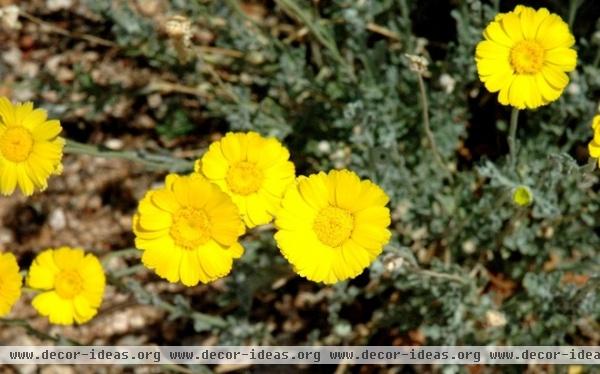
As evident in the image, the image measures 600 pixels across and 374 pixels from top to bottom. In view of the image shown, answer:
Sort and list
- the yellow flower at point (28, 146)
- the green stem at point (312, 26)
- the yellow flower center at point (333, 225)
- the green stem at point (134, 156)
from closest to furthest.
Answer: the yellow flower center at point (333, 225)
the yellow flower at point (28, 146)
the green stem at point (134, 156)
the green stem at point (312, 26)

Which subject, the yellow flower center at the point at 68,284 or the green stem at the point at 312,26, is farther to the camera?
the green stem at the point at 312,26

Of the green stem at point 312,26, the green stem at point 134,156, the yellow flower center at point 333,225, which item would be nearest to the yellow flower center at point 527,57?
the yellow flower center at point 333,225

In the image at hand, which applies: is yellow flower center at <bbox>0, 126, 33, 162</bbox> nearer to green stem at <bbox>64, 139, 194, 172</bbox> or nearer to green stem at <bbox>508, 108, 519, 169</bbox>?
green stem at <bbox>64, 139, 194, 172</bbox>

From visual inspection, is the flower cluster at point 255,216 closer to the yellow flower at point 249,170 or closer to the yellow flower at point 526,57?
the yellow flower at point 249,170

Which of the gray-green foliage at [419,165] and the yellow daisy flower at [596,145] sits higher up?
the gray-green foliage at [419,165]

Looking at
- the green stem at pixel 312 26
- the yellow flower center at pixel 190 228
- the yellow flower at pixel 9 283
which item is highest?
the green stem at pixel 312 26

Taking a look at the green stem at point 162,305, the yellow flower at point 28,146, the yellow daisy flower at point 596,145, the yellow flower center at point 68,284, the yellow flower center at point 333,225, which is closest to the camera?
the yellow daisy flower at point 596,145
